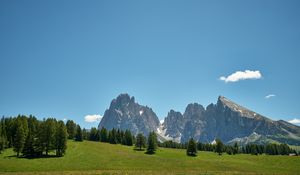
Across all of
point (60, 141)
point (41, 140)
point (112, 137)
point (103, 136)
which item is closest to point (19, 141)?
point (41, 140)

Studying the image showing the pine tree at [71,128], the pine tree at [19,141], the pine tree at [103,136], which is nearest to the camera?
the pine tree at [19,141]

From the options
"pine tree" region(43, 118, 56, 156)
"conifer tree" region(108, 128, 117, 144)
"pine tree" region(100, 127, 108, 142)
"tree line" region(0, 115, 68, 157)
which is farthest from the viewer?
"pine tree" region(100, 127, 108, 142)

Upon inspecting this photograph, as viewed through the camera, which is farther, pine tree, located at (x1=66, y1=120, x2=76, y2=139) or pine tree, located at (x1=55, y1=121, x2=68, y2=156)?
pine tree, located at (x1=66, y1=120, x2=76, y2=139)

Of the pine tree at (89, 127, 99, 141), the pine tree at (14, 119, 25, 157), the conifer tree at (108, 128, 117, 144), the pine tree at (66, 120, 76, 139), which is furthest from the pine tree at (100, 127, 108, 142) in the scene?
the pine tree at (14, 119, 25, 157)

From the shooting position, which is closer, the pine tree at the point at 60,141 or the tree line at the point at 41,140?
the tree line at the point at 41,140

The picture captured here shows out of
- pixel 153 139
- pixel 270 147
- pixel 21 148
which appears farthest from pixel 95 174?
pixel 270 147

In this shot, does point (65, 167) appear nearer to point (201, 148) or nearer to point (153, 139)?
point (153, 139)

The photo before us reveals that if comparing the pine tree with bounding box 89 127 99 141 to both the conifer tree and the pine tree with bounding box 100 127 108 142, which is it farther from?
the conifer tree

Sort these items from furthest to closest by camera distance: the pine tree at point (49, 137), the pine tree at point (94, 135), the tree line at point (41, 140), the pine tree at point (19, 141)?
the pine tree at point (94, 135)
the pine tree at point (49, 137)
the tree line at point (41, 140)
the pine tree at point (19, 141)

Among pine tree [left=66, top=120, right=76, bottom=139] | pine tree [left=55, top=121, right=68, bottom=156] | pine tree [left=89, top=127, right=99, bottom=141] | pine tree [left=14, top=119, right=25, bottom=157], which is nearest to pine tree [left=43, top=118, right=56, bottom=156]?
pine tree [left=55, top=121, right=68, bottom=156]

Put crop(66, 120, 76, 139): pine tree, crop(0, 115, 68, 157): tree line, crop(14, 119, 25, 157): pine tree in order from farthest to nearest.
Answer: crop(66, 120, 76, 139): pine tree < crop(0, 115, 68, 157): tree line < crop(14, 119, 25, 157): pine tree

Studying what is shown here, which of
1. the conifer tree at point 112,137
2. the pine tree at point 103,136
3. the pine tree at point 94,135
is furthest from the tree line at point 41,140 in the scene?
the pine tree at point 94,135

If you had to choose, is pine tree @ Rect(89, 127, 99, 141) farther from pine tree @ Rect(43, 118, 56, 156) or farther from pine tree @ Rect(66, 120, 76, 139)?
pine tree @ Rect(43, 118, 56, 156)

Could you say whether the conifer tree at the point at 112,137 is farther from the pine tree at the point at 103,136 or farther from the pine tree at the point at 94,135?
the pine tree at the point at 94,135
